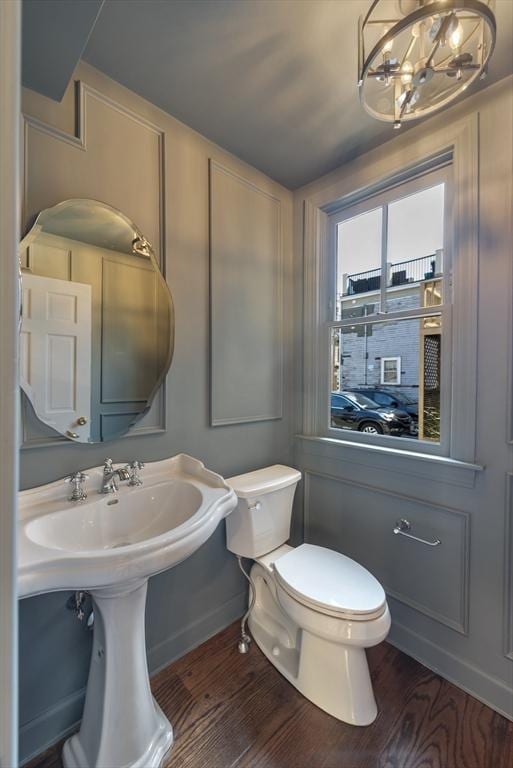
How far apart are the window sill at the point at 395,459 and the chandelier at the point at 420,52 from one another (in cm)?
126

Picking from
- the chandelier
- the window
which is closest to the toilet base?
the window

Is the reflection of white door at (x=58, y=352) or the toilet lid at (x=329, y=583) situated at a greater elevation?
the reflection of white door at (x=58, y=352)

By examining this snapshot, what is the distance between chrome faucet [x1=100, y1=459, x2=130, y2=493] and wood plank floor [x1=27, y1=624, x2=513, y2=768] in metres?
0.88

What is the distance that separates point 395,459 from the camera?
1490 mm

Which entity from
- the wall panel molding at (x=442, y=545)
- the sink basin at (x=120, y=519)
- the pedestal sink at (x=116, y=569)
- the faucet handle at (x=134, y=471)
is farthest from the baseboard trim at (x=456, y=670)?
the faucet handle at (x=134, y=471)

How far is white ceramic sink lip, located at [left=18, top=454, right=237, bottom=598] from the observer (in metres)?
0.73

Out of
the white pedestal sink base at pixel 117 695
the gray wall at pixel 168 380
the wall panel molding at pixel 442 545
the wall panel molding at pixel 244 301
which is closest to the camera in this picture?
the white pedestal sink base at pixel 117 695

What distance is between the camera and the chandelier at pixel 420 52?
80cm

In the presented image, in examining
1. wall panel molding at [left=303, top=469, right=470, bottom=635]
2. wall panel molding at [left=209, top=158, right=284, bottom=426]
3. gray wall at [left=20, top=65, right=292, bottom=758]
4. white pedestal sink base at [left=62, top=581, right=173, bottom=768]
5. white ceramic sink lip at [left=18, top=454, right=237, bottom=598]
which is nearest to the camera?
white ceramic sink lip at [left=18, top=454, right=237, bottom=598]

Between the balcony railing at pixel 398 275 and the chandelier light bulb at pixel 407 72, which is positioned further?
the balcony railing at pixel 398 275

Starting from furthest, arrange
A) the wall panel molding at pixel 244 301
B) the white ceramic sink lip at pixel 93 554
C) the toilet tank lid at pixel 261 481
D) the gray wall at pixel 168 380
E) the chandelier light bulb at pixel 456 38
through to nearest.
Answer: the wall panel molding at pixel 244 301 → the toilet tank lid at pixel 261 481 → the gray wall at pixel 168 380 → the chandelier light bulb at pixel 456 38 → the white ceramic sink lip at pixel 93 554

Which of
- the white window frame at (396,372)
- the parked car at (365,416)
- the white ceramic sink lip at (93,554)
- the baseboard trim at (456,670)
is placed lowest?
the baseboard trim at (456,670)

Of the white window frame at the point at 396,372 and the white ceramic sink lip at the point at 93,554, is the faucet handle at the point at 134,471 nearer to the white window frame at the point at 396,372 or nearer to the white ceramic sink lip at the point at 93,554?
the white ceramic sink lip at the point at 93,554

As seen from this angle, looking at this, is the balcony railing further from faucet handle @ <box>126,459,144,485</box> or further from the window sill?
faucet handle @ <box>126,459,144,485</box>
